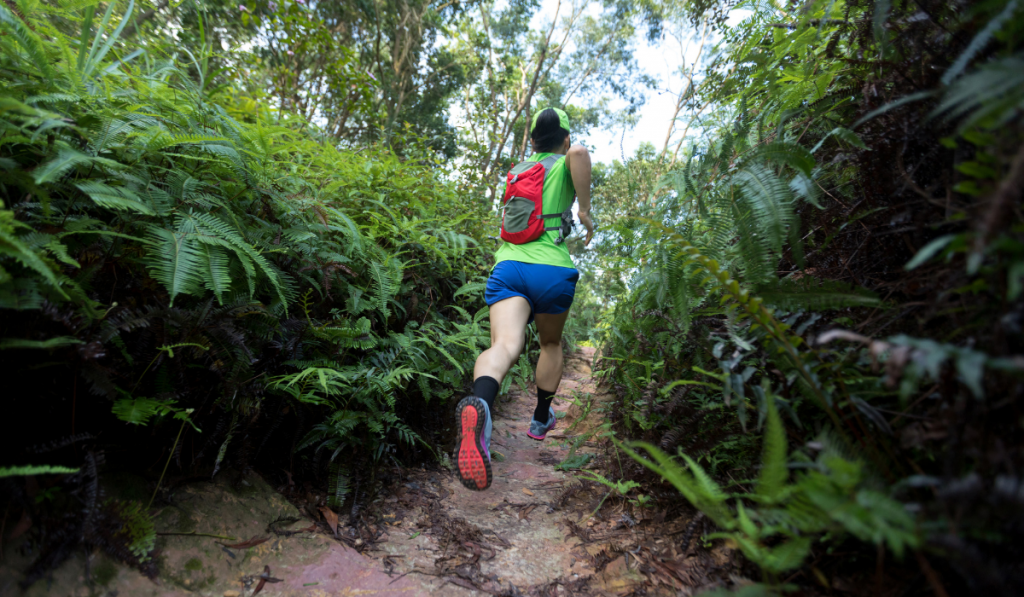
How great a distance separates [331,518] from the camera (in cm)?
195

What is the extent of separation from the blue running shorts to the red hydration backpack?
193 millimetres

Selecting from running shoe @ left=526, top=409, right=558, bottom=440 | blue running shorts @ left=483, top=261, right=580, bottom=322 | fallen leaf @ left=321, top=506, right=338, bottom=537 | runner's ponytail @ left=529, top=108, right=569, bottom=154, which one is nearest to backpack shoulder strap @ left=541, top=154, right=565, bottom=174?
runner's ponytail @ left=529, top=108, right=569, bottom=154

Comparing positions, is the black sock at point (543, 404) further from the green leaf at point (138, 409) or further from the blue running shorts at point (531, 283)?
the green leaf at point (138, 409)

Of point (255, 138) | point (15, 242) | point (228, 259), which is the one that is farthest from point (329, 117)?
point (15, 242)

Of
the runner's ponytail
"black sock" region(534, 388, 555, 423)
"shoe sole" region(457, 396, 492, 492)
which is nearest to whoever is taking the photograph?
"shoe sole" region(457, 396, 492, 492)

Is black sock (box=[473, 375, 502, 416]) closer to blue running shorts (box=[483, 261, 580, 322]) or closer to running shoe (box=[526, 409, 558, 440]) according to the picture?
blue running shorts (box=[483, 261, 580, 322])

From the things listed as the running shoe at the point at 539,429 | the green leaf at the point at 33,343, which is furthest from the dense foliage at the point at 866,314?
the green leaf at the point at 33,343

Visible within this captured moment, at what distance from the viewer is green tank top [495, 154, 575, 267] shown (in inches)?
103

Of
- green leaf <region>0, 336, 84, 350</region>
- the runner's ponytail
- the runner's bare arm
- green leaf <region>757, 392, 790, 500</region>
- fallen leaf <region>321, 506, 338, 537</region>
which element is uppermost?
the runner's ponytail

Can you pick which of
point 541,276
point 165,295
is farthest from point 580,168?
point 165,295

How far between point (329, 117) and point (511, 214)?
7632 mm

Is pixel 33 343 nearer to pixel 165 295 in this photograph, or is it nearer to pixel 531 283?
pixel 165 295

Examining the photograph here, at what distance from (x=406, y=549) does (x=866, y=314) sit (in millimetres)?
2051

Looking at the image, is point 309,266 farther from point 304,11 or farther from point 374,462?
point 304,11
